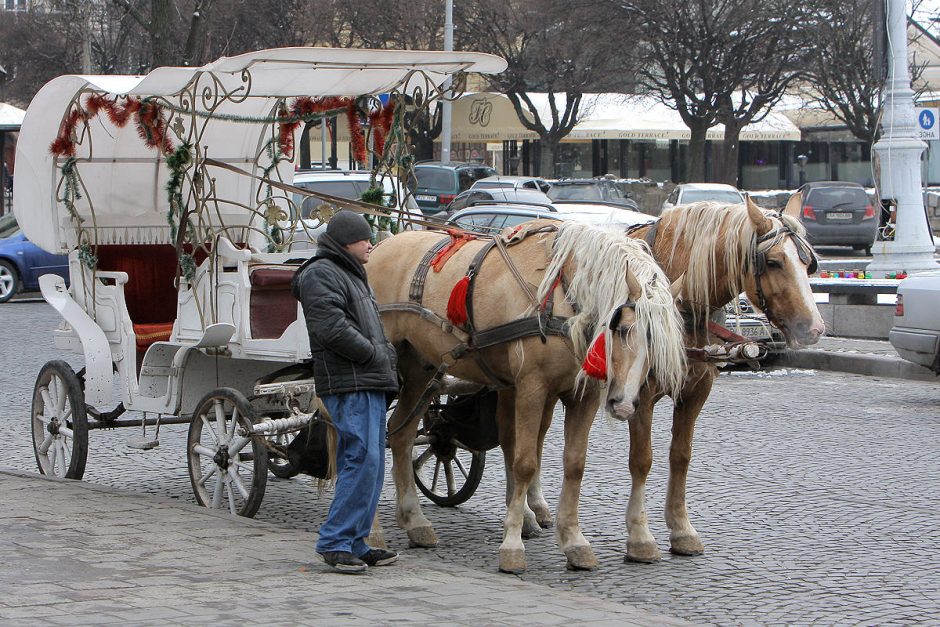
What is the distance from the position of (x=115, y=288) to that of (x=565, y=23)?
36.3 meters

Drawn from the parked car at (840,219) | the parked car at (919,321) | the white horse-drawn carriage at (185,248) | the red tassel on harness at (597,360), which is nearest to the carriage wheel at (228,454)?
the white horse-drawn carriage at (185,248)

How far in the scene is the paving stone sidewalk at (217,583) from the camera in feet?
17.4

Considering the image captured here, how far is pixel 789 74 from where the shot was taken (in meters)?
42.2

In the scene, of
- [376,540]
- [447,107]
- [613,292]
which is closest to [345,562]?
[376,540]

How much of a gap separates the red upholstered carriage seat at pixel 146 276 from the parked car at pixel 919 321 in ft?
21.8

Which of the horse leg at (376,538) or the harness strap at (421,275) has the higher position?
the harness strap at (421,275)

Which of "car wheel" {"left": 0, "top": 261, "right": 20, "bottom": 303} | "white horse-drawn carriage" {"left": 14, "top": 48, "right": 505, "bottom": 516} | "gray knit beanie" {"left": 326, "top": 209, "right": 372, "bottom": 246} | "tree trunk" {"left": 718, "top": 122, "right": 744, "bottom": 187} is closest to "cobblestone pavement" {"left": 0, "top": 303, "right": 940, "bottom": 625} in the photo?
"white horse-drawn carriage" {"left": 14, "top": 48, "right": 505, "bottom": 516}

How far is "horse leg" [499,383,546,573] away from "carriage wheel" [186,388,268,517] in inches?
60.5

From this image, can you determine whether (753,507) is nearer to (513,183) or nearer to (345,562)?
(345,562)

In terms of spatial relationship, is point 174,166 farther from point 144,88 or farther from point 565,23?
point 565,23

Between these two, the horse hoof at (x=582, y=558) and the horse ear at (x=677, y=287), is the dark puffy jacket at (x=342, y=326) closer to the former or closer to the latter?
the horse hoof at (x=582, y=558)

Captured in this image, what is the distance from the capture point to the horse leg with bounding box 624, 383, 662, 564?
6734 mm

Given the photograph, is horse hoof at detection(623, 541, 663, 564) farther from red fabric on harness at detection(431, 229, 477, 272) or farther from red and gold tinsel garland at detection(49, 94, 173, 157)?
red and gold tinsel garland at detection(49, 94, 173, 157)

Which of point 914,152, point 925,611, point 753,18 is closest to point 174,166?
point 925,611
